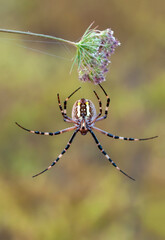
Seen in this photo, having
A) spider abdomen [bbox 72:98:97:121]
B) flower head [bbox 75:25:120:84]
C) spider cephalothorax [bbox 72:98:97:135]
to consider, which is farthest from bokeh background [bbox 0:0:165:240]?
flower head [bbox 75:25:120:84]

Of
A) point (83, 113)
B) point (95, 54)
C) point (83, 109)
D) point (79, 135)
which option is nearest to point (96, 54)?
point (95, 54)

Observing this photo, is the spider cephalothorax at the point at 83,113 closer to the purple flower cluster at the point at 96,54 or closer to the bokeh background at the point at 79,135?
the purple flower cluster at the point at 96,54

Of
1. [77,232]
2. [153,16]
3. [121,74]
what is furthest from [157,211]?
[153,16]

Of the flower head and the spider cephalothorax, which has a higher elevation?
the flower head

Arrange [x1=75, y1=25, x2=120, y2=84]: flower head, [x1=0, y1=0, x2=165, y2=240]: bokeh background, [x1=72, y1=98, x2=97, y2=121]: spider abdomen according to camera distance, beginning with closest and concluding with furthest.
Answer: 1. [x1=75, y1=25, x2=120, y2=84]: flower head
2. [x1=72, y1=98, x2=97, y2=121]: spider abdomen
3. [x1=0, y1=0, x2=165, y2=240]: bokeh background

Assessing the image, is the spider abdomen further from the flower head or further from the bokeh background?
the bokeh background

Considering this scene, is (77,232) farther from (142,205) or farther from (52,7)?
(52,7)

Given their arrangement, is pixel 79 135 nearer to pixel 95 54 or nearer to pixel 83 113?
pixel 83 113
